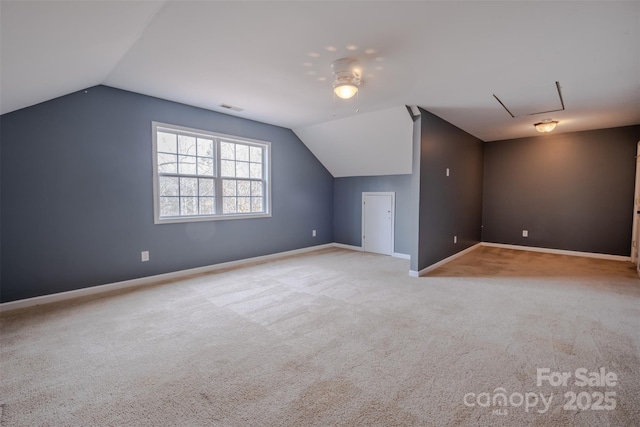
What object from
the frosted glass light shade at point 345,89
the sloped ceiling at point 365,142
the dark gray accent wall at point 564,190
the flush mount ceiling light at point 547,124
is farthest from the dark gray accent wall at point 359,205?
the frosted glass light shade at point 345,89

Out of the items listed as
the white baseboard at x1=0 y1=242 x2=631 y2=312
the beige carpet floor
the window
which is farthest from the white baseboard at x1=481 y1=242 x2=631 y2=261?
the window

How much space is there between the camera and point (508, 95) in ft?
11.5

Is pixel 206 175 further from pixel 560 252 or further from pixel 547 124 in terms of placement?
pixel 560 252

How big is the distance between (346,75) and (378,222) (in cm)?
351

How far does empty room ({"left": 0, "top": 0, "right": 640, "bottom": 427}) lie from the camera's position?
1776 millimetres

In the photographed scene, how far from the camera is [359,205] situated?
6.12 metres

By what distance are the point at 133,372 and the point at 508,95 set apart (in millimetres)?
4622

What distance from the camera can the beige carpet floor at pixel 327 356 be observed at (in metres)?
1.59

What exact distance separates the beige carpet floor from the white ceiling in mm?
2107

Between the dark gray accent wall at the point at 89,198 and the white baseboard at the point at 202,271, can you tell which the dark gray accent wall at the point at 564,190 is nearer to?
the white baseboard at the point at 202,271

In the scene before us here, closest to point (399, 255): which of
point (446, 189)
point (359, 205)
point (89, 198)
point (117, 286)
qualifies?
point (359, 205)

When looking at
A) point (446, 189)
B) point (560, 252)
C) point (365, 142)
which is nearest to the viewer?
point (446, 189)

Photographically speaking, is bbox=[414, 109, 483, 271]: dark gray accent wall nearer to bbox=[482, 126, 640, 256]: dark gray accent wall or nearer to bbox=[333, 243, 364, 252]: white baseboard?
bbox=[482, 126, 640, 256]: dark gray accent wall

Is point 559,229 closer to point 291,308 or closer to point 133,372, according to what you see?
point 291,308
